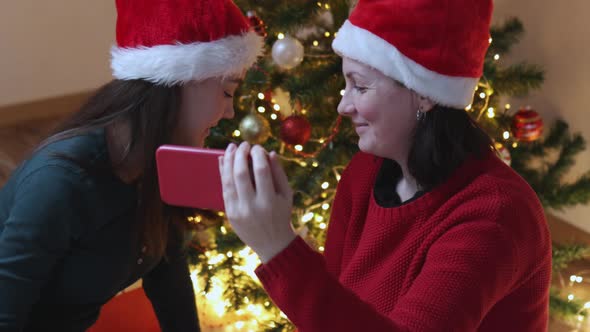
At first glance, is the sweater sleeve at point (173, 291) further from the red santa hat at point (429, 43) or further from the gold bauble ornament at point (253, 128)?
the red santa hat at point (429, 43)

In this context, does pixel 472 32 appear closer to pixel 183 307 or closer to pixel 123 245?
pixel 123 245

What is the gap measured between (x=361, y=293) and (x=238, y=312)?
1.07 m

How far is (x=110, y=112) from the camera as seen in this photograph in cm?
Answer: 109

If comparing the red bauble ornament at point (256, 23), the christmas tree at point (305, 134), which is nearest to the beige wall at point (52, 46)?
the christmas tree at point (305, 134)

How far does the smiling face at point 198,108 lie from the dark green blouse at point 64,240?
14 cm

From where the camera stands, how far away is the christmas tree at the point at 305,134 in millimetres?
1566

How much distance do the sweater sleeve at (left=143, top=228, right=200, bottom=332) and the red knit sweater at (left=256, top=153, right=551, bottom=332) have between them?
43 centimetres

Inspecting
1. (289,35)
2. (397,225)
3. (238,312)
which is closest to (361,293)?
(397,225)

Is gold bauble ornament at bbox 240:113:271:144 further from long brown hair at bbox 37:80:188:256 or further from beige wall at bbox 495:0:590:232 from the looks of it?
beige wall at bbox 495:0:590:232

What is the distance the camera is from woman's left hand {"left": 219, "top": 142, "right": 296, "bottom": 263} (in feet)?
2.21

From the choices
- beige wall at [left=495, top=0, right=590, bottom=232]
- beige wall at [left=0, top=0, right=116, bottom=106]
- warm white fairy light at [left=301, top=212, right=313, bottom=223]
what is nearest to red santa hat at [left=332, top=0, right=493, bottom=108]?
warm white fairy light at [left=301, top=212, right=313, bottom=223]

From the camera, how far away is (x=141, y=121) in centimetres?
106

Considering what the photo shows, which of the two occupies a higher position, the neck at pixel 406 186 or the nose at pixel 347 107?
the nose at pixel 347 107

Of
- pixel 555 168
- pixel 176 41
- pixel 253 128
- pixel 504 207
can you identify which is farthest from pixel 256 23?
pixel 555 168
